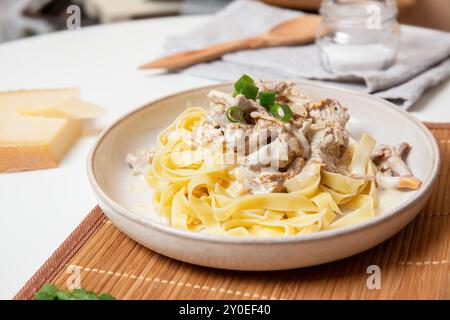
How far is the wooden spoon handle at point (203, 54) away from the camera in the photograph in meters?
3.61

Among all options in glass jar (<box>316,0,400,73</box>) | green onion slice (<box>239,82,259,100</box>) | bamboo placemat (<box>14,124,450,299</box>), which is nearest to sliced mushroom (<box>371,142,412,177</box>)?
bamboo placemat (<box>14,124,450,299</box>)

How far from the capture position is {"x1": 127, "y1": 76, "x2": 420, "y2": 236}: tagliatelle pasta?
2.10 metres

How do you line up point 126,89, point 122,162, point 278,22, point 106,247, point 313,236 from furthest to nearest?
point 278,22 → point 126,89 → point 122,162 → point 106,247 → point 313,236

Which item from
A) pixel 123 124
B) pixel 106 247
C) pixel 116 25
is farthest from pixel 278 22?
pixel 106 247

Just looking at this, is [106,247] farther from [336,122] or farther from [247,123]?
[336,122]

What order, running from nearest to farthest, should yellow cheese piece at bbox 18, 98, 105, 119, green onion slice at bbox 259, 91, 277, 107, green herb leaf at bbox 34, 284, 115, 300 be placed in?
green herb leaf at bbox 34, 284, 115, 300, green onion slice at bbox 259, 91, 277, 107, yellow cheese piece at bbox 18, 98, 105, 119

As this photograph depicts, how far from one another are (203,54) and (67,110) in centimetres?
97

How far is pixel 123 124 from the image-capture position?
2625mm

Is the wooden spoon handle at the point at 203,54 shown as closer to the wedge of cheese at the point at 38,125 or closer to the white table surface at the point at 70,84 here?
the white table surface at the point at 70,84

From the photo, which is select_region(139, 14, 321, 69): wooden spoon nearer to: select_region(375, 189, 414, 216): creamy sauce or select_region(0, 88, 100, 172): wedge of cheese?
select_region(0, 88, 100, 172): wedge of cheese

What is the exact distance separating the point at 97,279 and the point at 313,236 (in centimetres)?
66

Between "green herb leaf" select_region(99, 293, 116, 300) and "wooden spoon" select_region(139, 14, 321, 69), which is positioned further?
"wooden spoon" select_region(139, 14, 321, 69)

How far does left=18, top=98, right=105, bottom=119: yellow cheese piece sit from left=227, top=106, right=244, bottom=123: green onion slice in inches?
38.5

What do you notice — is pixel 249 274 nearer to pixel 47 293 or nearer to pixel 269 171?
pixel 269 171
